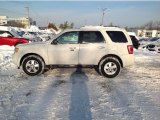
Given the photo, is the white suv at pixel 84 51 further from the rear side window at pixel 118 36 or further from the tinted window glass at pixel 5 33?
the tinted window glass at pixel 5 33

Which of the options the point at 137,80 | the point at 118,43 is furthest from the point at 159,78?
the point at 118,43

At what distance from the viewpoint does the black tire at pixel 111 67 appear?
33.6ft

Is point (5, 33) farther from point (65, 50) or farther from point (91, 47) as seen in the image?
point (91, 47)

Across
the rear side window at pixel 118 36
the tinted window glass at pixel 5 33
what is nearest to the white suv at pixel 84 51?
the rear side window at pixel 118 36

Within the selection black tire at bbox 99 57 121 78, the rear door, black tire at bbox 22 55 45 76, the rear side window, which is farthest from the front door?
the rear side window

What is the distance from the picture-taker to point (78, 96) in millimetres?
7406

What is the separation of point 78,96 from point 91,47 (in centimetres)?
315

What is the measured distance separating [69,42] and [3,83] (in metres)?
2.79

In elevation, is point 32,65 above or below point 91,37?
below

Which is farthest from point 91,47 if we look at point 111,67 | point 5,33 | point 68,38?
point 5,33

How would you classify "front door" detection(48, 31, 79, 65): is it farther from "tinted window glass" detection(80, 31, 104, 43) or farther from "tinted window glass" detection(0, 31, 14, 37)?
"tinted window glass" detection(0, 31, 14, 37)

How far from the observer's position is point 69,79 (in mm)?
9828

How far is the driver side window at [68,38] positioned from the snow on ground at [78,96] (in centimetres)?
126

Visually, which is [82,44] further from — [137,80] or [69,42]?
[137,80]
